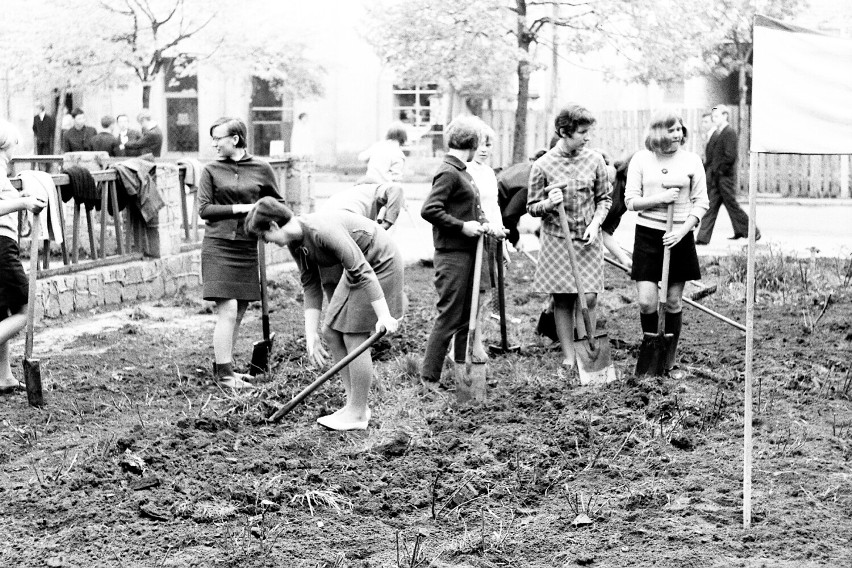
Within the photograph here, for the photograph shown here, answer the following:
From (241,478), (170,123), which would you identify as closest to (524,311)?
(241,478)

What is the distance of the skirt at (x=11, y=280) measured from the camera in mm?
7457

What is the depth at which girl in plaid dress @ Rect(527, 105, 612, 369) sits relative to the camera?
7.49 metres

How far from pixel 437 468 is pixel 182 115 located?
26840 mm

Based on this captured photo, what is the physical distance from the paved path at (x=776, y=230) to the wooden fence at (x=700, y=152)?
2.34ft

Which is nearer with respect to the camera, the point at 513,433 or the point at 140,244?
the point at 513,433

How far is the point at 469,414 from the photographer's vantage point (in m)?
6.89

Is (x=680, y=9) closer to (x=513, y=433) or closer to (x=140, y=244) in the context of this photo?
(x=140, y=244)

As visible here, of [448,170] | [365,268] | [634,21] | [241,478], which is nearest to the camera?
[241,478]

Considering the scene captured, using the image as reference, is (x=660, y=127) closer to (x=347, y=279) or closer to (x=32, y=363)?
(x=347, y=279)

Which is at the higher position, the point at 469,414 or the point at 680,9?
the point at 680,9

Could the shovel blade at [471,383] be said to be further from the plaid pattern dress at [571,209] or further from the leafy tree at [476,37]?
the leafy tree at [476,37]

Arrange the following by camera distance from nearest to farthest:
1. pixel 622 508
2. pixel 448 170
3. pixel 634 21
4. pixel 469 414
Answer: pixel 622 508, pixel 469 414, pixel 448 170, pixel 634 21

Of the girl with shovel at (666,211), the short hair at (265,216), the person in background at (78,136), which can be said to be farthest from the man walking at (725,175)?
the person in background at (78,136)

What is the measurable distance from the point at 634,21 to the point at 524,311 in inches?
389
